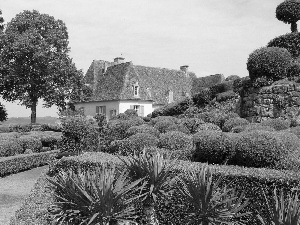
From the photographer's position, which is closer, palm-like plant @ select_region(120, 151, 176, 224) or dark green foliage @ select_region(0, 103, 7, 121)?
palm-like plant @ select_region(120, 151, 176, 224)

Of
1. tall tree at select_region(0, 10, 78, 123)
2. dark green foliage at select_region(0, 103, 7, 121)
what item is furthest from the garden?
dark green foliage at select_region(0, 103, 7, 121)

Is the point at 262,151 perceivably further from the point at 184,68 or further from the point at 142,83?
the point at 184,68

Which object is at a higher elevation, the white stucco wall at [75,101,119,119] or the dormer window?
the dormer window

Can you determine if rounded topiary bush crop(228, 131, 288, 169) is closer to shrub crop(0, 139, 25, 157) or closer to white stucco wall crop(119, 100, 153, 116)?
shrub crop(0, 139, 25, 157)

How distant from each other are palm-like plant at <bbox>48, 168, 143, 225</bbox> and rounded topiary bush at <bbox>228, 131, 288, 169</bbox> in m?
4.16

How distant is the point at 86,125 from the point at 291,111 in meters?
10.7

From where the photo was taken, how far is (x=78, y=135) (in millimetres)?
17188

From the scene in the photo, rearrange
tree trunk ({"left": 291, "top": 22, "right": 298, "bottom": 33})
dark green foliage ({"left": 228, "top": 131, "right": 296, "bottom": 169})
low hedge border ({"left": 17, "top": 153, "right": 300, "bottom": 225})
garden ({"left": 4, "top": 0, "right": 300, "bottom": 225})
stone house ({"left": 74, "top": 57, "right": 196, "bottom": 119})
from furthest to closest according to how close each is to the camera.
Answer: stone house ({"left": 74, "top": 57, "right": 196, "bottom": 119})
tree trunk ({"left": 291, "top": 22, "right": 298, "bottom": 33})
dark green foliage ({"left": 228, "top": 131, "right": 296, "bottom": 169})
low hedge border ({"left": 17, "top": 153, "right": 300, "bottom": 225})
garden ({"left": 4, "top": 0, "right": 300, "bottom": 225})

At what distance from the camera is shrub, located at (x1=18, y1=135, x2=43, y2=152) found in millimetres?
21906

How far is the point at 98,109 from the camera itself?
45469 millimetres

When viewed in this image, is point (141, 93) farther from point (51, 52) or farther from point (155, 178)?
point (155, 178)

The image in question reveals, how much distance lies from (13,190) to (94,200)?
28.6 ft

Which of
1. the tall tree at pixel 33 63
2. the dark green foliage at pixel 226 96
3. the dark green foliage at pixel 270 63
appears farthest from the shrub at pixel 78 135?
the tall tree at pixel 33 63

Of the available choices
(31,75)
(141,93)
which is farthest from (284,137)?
(141,93)
